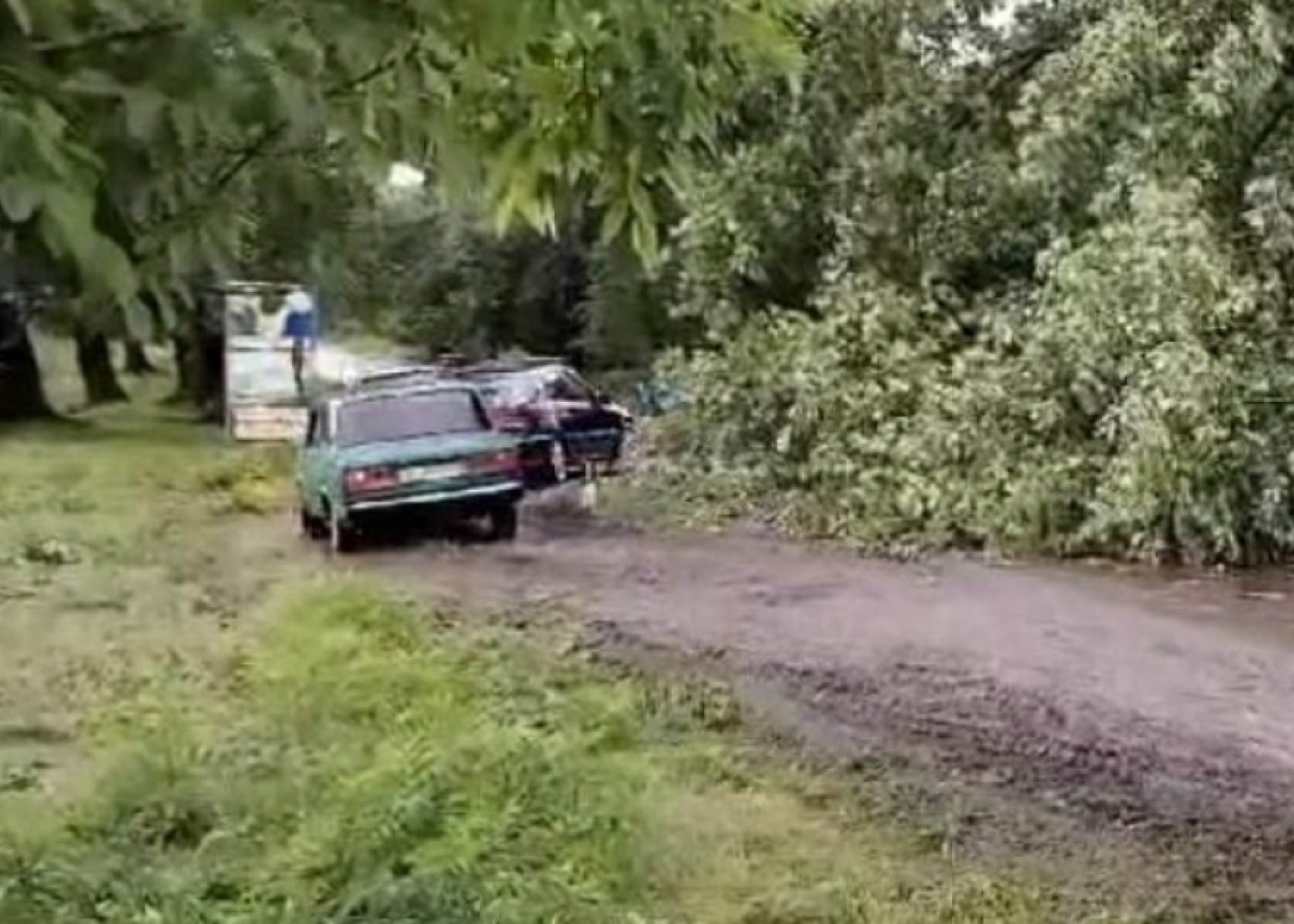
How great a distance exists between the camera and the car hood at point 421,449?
20500 mm

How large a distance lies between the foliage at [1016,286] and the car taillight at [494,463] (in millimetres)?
2726

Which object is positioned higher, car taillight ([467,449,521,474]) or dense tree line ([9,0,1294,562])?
dense tree line ([9,0,1294,562])

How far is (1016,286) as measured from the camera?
68.1 feet

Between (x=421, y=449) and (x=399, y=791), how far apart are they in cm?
1323

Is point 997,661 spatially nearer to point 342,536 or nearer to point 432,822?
point 432,822

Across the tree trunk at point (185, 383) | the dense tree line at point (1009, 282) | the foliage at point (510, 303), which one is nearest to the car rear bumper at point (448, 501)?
the dense tree line at point (1009, 282)

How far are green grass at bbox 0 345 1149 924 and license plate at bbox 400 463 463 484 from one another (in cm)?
419

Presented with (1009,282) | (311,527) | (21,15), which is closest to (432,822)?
(21,15)

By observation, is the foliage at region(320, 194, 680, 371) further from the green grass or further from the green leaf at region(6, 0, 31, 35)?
the green leaf at region(6, 0, 31, 35)

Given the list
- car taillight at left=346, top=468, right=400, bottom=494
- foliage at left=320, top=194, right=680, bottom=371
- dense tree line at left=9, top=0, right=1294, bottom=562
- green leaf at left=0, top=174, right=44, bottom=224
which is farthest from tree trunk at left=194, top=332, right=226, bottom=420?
green leaf at left=0, top=174, right=44, bottom=224

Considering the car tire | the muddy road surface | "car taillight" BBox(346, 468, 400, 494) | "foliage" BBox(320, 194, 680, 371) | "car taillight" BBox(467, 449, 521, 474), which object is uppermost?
"foliage" BBox(320, 194, 680, 371)

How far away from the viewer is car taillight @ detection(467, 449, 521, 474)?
20.6 meters

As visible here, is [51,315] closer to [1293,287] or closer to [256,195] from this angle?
[256,195]

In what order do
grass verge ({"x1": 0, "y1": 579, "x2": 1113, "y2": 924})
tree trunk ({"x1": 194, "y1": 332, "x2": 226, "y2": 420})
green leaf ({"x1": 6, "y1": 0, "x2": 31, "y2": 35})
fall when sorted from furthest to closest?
tree trunk ({"x1": 194, "y1": 332, "x2": 226, "y2": 420}), grass verge ({"x1": 0, "y1": 579, "x2": 1113, "y2": 924}), green leaf ({"x1": 6, "y1": 0, "x2": 31, "y2": 35})
